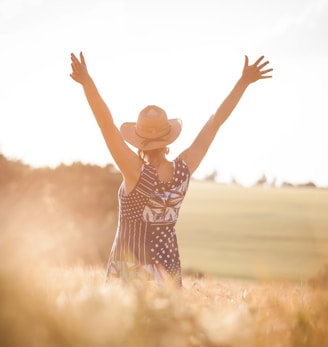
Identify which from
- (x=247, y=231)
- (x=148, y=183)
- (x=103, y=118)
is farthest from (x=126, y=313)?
Result: (x=247, y=231)

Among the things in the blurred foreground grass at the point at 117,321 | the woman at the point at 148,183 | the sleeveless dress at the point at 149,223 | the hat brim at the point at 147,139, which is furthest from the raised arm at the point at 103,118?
the blurred foreground grass at the point at 117,321

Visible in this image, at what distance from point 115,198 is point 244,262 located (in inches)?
420

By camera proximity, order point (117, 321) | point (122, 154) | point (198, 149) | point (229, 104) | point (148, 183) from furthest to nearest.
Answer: point (229, 104) → point (198, 149) → point (148, 183) → point (122, 154) → point (117, 321)

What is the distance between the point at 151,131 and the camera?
4.19m

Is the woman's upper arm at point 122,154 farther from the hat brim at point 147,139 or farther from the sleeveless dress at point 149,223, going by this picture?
the hat brim at point 147,139

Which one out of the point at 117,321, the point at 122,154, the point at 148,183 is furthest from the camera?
the point at 148,183

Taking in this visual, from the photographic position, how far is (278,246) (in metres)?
23.7

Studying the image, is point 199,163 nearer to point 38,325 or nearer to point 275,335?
point 275,335

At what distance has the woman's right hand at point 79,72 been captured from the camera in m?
3.52

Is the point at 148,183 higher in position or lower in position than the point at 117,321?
higher

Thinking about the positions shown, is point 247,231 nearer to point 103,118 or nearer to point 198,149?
point 198,149

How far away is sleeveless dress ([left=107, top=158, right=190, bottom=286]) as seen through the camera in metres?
3.81

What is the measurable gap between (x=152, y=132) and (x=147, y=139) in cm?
6

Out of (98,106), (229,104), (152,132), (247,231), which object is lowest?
(247,231)
